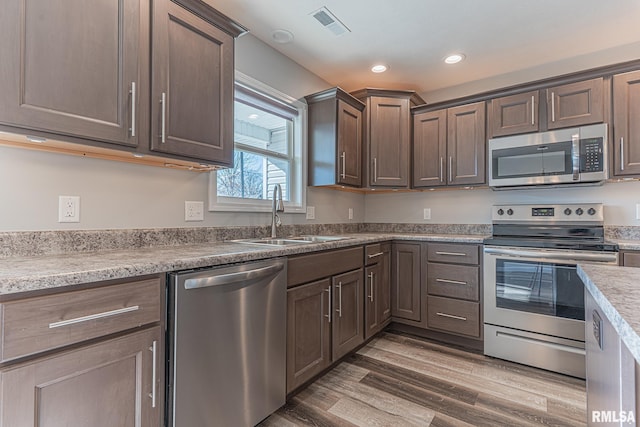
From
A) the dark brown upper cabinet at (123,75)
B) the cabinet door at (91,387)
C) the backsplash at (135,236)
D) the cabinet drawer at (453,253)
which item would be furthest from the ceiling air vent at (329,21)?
the cabinet door at (91,387)

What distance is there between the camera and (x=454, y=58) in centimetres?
273

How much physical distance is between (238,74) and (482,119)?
2145mm

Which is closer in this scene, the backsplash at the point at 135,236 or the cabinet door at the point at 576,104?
the backsplash at the point at 135,236

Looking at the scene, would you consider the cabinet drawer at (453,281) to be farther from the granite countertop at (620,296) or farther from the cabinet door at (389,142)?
the granite countertop at (620,296)

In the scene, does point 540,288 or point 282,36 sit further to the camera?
point 282,36

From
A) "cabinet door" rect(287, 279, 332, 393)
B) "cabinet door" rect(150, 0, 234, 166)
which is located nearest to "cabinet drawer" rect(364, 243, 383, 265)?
"cabinet door" rect(287, 279, 332, 393)

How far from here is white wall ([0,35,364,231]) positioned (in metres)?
1.31

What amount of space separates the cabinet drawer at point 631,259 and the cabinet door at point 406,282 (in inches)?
53.2

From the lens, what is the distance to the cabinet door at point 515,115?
2.58 metres

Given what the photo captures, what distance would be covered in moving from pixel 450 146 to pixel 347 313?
188 cm

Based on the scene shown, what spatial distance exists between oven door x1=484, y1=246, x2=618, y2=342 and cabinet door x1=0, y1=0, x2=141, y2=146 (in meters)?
2.58

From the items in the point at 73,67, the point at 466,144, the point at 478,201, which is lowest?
the point at 478,201

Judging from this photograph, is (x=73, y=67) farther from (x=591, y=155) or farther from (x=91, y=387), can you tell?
(x=591, y=155)

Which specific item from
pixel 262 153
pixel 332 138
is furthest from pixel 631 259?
pixel 262 153
